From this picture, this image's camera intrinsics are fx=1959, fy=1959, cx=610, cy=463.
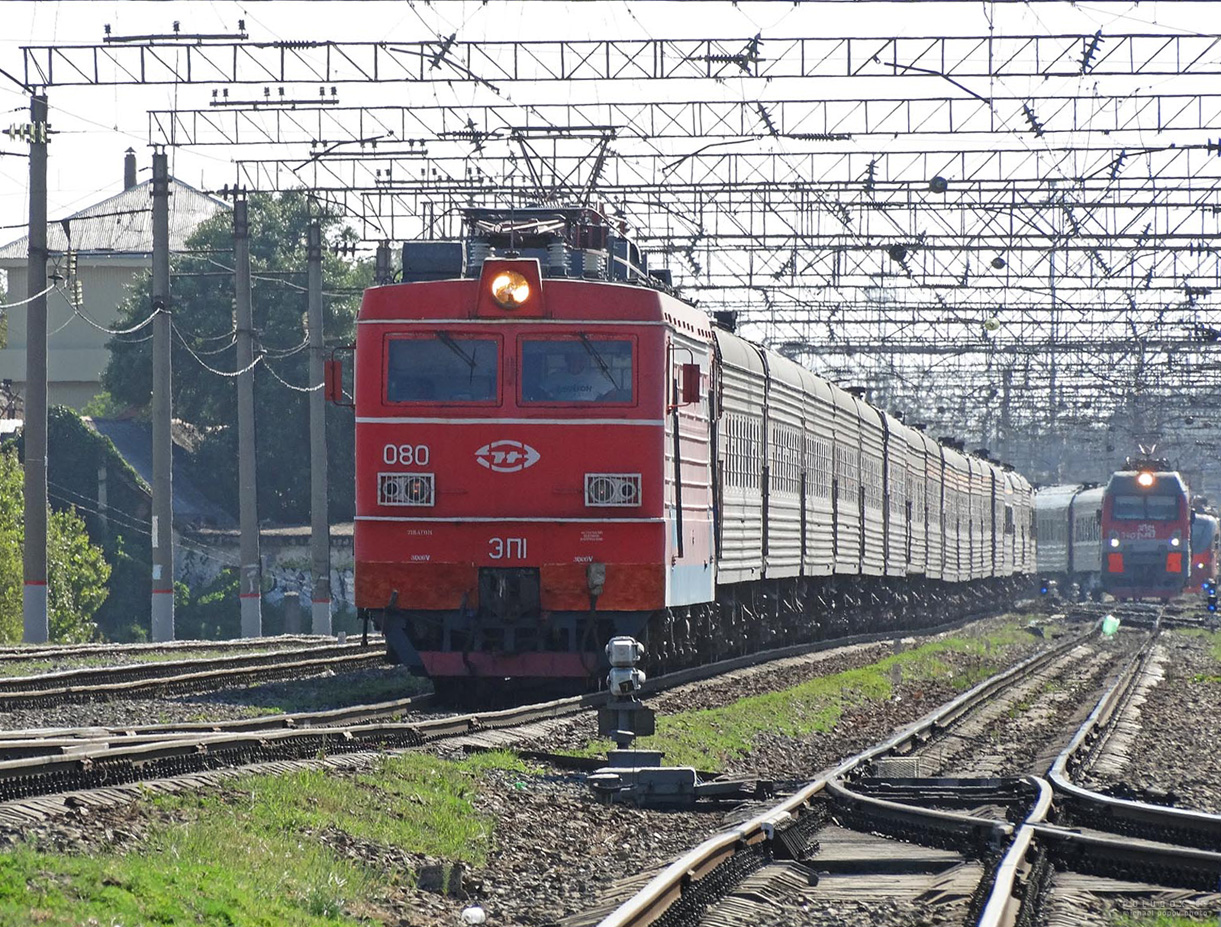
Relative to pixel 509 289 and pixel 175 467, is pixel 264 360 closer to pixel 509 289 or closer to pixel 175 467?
pixel 175 467

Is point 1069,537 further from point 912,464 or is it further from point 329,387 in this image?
point 329,387

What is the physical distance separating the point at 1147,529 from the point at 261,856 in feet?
165

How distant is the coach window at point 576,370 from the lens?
15.7 metres

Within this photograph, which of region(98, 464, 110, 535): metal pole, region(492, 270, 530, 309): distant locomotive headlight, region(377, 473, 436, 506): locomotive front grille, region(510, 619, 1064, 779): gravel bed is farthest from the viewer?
region(98, 464, 110, 535): metal pole

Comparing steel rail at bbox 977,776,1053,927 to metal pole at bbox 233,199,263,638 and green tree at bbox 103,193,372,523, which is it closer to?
metal pole at bbox 233,199,263,638

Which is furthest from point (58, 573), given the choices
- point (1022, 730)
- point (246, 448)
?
point (1022, 730)

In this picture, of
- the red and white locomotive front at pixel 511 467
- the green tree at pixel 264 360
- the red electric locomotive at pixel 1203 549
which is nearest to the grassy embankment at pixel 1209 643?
the red and white locomotive front at pixel 511 467

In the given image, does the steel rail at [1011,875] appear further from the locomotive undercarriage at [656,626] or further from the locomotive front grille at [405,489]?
the locomotive front grille at [405,489]

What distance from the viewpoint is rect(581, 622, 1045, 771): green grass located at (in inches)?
525

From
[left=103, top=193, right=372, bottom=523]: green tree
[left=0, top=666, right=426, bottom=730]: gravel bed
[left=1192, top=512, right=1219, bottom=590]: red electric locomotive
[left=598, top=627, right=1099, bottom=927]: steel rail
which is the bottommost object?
[left=598, top=627, right=1099, bottom=927]: steel rail

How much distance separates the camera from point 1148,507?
54.9 m

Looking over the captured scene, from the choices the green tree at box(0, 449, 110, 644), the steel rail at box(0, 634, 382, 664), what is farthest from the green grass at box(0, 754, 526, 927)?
the green tree at box(0, 449, 110, 644)

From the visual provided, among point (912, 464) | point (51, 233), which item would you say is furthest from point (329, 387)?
point (51, 233)

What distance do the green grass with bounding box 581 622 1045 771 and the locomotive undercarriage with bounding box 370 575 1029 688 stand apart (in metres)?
0.98
